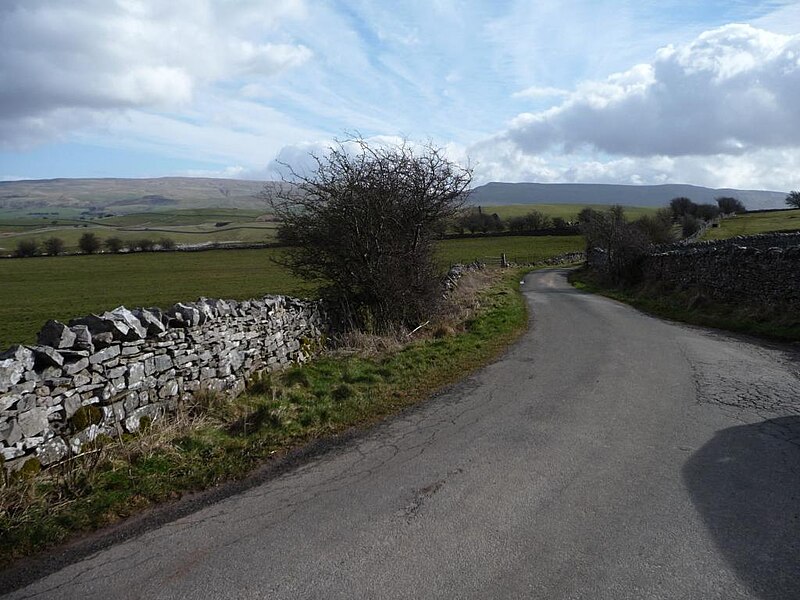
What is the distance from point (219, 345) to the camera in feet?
30.6

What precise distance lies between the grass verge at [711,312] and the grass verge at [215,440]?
7827mm

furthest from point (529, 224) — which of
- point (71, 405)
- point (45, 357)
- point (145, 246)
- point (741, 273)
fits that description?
point (45, 357)

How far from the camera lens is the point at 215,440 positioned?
22.9 feet

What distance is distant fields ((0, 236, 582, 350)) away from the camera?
29844 mm

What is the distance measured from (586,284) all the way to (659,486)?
31.9 m

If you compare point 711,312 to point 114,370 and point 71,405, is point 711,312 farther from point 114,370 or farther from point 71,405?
point 71,405

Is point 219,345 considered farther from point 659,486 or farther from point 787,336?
point 787,336

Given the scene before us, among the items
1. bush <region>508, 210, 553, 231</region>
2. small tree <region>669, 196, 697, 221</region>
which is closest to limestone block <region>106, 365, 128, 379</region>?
bush <region>508, 210, 553, 231</region>

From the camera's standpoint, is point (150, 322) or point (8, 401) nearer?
point (8, 401)

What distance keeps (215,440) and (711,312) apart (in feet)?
54.8

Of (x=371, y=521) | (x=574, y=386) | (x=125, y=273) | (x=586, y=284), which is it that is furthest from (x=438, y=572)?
(x=125, y=273)

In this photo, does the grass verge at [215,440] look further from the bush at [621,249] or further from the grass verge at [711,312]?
the bush at [621,249]

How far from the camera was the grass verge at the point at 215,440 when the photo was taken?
202 inches

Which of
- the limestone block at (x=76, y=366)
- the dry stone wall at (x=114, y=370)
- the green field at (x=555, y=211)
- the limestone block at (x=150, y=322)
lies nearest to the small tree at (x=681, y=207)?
the green field at (x=555, y=211)
